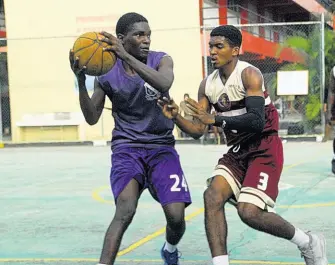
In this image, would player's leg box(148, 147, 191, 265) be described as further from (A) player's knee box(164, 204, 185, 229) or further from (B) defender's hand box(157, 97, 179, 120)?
(B) defender's hand box(157, 97, 179, 120)

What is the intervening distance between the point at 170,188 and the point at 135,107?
2.25 ft

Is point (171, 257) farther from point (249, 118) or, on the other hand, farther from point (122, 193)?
point (249, 118)

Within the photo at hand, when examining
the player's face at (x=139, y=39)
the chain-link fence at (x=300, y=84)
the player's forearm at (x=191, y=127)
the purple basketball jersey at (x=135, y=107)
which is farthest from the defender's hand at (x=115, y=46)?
the chain-link fence at (x=300, y=84)

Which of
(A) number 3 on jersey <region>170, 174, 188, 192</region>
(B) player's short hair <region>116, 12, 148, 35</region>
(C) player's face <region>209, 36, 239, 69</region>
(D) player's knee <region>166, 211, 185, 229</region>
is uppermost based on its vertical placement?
(B) player's short hair <region>116, 12, 148, 35</region>

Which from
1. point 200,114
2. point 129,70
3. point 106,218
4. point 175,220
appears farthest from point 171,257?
point 106,218

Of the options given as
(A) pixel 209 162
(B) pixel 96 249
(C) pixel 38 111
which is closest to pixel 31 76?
(C) pixel 38 111

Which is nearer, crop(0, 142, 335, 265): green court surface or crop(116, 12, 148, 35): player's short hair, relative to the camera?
crop(116, 12, 148, 35): player's short hair

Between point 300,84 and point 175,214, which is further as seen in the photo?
point 300,84

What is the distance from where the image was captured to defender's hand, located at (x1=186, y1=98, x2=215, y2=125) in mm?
4840

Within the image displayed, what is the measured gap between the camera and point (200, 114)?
15.9ft

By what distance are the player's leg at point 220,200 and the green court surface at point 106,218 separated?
0.81 metres

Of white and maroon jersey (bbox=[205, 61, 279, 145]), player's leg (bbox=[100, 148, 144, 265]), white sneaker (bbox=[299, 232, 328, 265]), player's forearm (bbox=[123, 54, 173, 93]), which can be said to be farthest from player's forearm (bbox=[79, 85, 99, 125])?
white sneaker (bbox=[299, 232, 328, 265])

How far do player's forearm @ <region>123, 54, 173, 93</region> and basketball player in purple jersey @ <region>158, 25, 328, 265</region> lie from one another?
0.16 m

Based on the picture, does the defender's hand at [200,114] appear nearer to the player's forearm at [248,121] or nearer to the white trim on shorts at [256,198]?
the player's forearm at [248,121]
